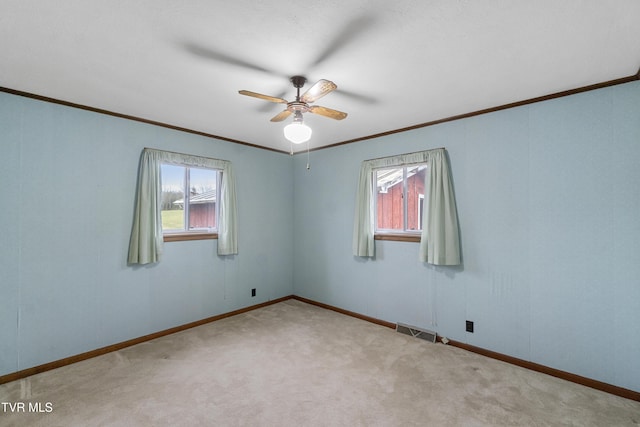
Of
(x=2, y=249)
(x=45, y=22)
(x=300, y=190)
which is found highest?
(x=45, y=22)

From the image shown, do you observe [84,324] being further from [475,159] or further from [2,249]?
[475,159]

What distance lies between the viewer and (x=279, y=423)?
1973 millimetres

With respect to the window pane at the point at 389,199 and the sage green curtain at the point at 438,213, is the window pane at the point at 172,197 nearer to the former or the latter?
the window pane at the point at 389,199

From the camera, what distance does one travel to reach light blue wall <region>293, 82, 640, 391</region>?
7.63ft

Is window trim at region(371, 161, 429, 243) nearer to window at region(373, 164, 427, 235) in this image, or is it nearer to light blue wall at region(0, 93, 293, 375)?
window at region(373, 164, 427, 235)

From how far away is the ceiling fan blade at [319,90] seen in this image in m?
1.95

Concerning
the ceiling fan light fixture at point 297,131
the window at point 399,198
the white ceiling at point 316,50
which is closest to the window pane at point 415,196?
the window at point 399,198

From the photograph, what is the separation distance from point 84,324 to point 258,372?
1877mm

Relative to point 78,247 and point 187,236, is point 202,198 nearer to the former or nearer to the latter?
point 187,236

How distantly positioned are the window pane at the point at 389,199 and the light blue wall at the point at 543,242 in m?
0.28

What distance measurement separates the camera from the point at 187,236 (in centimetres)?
370

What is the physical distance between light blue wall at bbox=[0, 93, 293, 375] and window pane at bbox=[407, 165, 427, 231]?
107 inches

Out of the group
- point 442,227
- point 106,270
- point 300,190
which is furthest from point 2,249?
point 442,227

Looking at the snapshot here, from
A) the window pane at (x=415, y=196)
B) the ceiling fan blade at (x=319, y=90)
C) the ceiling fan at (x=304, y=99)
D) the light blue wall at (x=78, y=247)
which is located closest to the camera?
the ceiling fan blade at (x=319, y=90)
